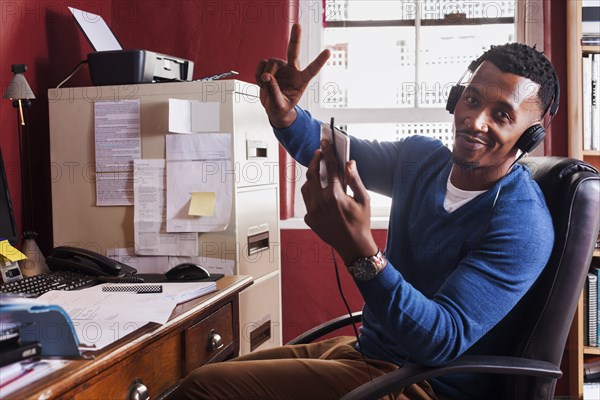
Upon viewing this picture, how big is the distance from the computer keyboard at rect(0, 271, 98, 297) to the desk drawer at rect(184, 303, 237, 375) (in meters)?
0.35

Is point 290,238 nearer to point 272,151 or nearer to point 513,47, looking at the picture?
point 272,151

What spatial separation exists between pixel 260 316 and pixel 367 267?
1186mm

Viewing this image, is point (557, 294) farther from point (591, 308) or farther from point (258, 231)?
point (591, 308)

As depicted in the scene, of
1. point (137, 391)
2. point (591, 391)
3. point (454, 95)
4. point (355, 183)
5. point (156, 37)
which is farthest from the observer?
point (156, 37)

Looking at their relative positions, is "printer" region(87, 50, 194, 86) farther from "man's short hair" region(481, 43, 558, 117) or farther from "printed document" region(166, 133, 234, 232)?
"man's short hair" region(481, 43, 558, 117)

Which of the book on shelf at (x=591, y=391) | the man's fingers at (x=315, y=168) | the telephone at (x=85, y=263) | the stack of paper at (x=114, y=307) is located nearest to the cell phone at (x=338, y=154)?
the man's fingers at (x=315, y=168)

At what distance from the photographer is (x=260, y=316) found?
2.26m

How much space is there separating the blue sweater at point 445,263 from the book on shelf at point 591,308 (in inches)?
44.9

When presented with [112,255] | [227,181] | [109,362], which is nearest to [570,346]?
[227,181]

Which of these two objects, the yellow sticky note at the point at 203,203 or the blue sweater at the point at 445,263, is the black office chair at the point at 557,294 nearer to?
the blue sweater at the point at 445,263

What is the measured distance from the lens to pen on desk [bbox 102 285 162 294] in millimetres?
1514

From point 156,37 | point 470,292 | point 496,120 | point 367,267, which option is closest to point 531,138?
point 496,120

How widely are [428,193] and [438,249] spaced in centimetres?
16

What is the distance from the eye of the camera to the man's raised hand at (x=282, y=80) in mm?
1459
